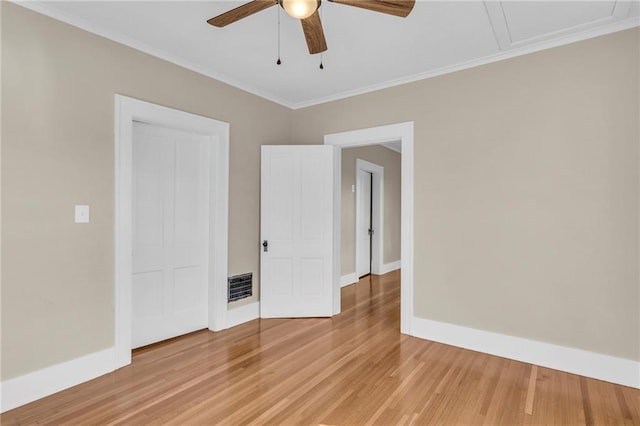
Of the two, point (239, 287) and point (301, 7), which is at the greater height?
point (301, 7)

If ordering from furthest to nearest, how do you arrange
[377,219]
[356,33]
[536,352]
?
[377,219] → [536,352] → [356,33]

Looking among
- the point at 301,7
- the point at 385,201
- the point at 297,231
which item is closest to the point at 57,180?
the point at 301,7

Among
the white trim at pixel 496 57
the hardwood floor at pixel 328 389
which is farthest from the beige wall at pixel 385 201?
the hardwood floor at pixel 328 389

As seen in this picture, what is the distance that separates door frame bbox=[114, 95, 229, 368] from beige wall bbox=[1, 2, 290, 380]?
7 cm

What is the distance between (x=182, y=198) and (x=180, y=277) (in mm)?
812

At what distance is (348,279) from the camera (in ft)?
19.1

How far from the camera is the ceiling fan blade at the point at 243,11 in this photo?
1.91 m

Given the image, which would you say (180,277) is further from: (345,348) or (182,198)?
(345,348)

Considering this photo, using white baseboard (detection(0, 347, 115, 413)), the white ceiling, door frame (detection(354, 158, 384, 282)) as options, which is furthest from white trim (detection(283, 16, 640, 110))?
white baseboard (detection(0, 347, 115, 413))

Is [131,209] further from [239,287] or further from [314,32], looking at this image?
[314,32]

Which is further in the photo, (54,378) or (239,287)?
(239,287)

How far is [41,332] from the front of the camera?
7.88ft

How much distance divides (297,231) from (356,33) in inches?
87.9

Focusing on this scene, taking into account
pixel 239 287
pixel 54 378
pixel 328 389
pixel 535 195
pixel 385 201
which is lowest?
pixel 328 389
